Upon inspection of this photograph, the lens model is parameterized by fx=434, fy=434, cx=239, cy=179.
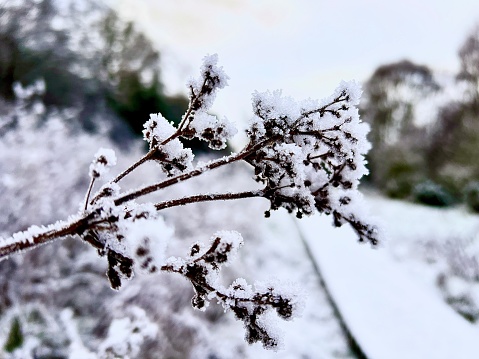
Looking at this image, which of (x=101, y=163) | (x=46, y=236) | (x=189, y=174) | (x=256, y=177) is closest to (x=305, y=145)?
(x=256, y=177)

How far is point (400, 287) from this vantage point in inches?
271

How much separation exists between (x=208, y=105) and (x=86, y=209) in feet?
1.35

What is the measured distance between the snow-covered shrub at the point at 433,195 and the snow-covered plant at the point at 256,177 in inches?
618

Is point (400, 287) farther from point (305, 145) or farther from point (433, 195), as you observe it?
point (433, 195)

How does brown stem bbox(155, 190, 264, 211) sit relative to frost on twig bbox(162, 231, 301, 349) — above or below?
above

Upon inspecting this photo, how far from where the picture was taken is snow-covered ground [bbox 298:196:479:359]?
15.4 feet

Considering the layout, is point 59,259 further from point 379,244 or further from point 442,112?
point 442,112

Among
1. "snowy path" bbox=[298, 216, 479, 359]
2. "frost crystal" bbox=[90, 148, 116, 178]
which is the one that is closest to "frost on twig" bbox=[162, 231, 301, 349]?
"frost crystal" bbox=[90, 148, 116, 178]

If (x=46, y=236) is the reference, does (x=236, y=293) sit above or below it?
below

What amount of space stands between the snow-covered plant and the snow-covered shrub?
1569 cm

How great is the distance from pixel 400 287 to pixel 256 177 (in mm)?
6371

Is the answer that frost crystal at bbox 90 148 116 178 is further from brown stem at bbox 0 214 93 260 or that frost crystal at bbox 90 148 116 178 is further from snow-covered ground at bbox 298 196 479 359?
snow-covered ground at bbox 298 196 479 359

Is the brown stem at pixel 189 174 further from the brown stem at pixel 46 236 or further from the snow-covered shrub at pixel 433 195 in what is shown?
the snow-covered shrub at pixel 433 195

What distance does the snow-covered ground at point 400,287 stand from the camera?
4695mm
